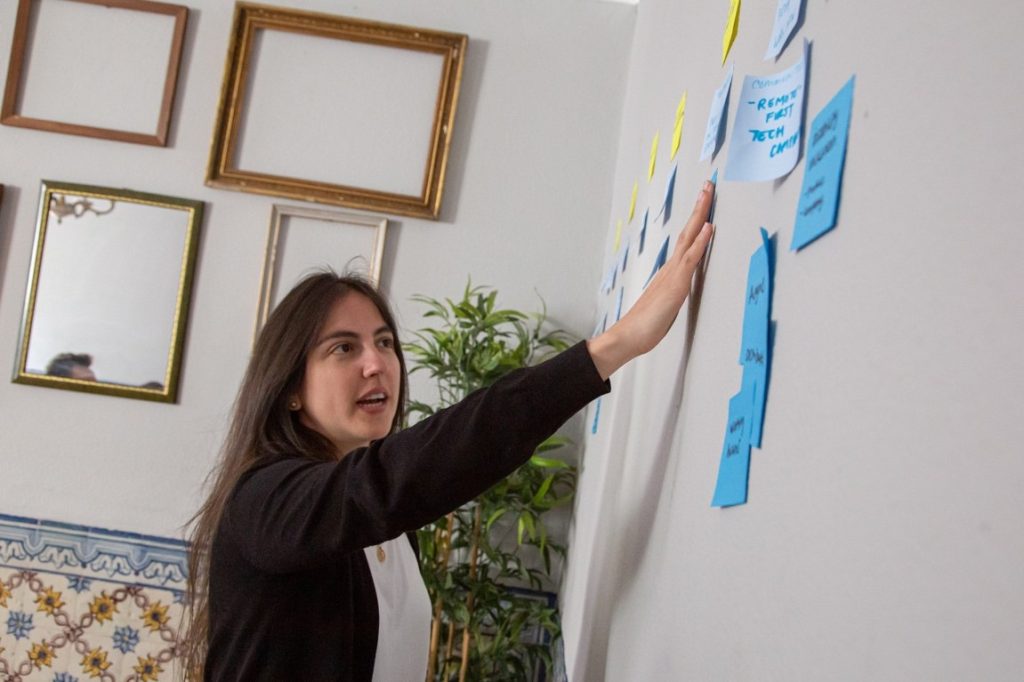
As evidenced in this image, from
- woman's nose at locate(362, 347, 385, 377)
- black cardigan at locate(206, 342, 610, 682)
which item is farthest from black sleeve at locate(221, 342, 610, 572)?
woman's nose at locate(362, 347, 385, 377)

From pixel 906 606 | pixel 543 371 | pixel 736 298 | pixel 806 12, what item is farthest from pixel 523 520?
pixel 906 606

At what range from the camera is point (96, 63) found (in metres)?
2.87

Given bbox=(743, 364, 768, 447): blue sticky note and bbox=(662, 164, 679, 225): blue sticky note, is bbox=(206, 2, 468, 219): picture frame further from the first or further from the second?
bbox=(743, 364, 768, 447): blue sticky note

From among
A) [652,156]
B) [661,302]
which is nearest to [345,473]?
[661,302]

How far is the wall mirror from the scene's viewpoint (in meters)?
2.79

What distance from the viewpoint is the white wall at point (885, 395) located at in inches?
9.8

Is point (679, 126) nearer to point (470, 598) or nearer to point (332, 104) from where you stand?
point (470, 598)

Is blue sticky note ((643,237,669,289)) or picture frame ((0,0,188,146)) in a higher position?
picture frame ((0,0,188,146))

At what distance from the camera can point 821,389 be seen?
418 millimetres

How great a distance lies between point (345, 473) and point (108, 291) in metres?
2.08

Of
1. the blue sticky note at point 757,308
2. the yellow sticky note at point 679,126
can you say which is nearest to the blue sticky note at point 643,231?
the yellow sticky note at point 679,126

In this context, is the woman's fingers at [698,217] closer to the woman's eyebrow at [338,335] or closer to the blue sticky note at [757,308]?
the blue sticky note at [757,308]

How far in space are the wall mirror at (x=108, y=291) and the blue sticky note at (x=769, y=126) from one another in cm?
240

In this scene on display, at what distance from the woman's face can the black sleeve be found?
0.38 meters
